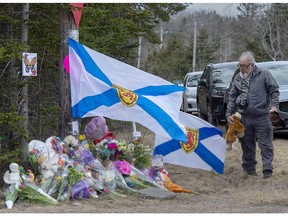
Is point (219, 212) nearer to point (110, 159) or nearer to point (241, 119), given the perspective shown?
point (110, 159)

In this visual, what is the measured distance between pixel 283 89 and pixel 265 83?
4.04 metres

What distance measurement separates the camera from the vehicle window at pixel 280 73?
1402cm

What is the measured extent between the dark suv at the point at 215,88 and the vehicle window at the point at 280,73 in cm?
114

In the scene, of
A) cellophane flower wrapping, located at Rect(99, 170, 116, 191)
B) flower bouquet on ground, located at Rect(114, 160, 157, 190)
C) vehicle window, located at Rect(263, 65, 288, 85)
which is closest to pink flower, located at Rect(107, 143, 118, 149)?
flower bouquet on ground, located at Rect(114, 160, 157, 190)

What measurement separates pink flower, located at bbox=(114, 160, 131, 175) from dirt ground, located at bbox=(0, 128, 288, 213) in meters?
0.52

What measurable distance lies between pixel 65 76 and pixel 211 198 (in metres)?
2.77

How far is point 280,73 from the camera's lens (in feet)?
47.3

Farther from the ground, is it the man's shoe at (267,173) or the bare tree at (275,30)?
the bare tree at (275,30)

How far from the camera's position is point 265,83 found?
9.60m

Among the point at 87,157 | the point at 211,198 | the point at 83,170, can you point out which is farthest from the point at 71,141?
the point at 211,198

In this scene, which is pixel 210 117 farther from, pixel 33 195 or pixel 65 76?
pixel 33 195

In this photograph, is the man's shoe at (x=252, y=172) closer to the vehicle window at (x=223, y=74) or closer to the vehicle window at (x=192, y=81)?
the vehicle window at (x=223, y=74)

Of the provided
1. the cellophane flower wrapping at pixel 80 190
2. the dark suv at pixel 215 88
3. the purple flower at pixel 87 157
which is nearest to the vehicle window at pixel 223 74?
the dark suv at pixel 215 88

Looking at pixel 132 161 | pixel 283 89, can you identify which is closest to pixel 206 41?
pixel 283 89
